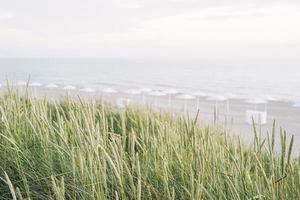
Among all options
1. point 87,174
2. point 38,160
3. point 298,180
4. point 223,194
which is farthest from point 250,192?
point 38,160

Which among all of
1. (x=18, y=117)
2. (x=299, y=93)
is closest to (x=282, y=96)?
(x=299, y=93)

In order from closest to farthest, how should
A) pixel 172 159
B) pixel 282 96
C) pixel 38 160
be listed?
pixel 172 159 < pixel 38 160 < pixel 282 96

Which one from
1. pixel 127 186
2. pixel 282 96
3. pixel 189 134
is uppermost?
pixel 189 134

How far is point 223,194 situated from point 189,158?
235 mm

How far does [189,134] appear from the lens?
174cm

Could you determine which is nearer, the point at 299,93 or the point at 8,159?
the point at 8,159

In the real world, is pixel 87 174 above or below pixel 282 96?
above

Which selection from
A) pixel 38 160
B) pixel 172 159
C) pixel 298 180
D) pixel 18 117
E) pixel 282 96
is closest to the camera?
pixel 298 180

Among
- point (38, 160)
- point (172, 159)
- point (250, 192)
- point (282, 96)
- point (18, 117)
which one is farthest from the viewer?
point (282, 96)

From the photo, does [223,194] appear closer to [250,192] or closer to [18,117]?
[250,192]

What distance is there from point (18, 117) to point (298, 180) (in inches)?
52.4

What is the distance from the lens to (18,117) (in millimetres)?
2115

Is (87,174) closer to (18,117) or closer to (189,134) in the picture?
(189,134)

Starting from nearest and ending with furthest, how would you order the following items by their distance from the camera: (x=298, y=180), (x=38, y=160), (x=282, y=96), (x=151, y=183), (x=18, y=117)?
(x=298, y=180) < (x=151, y=183) < (x=38, y=160) < (x=18, y=117) < (x=282, y=96)
